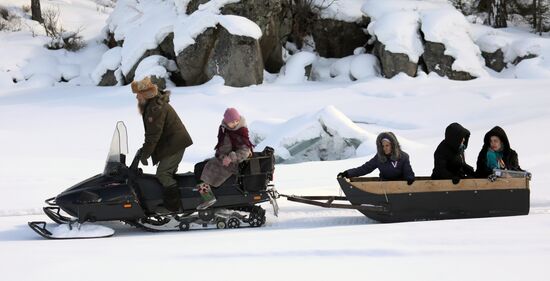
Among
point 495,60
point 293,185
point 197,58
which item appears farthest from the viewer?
point 495,60

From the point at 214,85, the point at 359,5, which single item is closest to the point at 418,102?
the point at 214,85

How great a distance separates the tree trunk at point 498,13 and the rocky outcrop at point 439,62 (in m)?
5.60

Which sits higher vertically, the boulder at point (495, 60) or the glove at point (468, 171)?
the glove at point (468, 171)

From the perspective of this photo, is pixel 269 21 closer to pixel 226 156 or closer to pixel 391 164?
pixel 391 164

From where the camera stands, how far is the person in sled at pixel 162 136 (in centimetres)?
604

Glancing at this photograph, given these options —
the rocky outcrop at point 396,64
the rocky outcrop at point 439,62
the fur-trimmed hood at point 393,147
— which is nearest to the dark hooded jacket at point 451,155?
the fur-trimmed hood at point 393,147

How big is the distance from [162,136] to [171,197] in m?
0.59

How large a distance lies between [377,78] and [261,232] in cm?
1393

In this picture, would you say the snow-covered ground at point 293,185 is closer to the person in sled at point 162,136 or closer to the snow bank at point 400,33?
the person in sled at point 162,136

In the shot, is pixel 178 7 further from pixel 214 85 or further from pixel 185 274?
pixel 185 274

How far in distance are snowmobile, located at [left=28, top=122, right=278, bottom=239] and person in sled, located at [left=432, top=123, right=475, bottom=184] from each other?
167cm

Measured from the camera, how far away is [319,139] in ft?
38.2

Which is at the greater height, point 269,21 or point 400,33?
point 269,21

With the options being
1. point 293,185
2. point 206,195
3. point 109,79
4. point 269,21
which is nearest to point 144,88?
point 206,195
